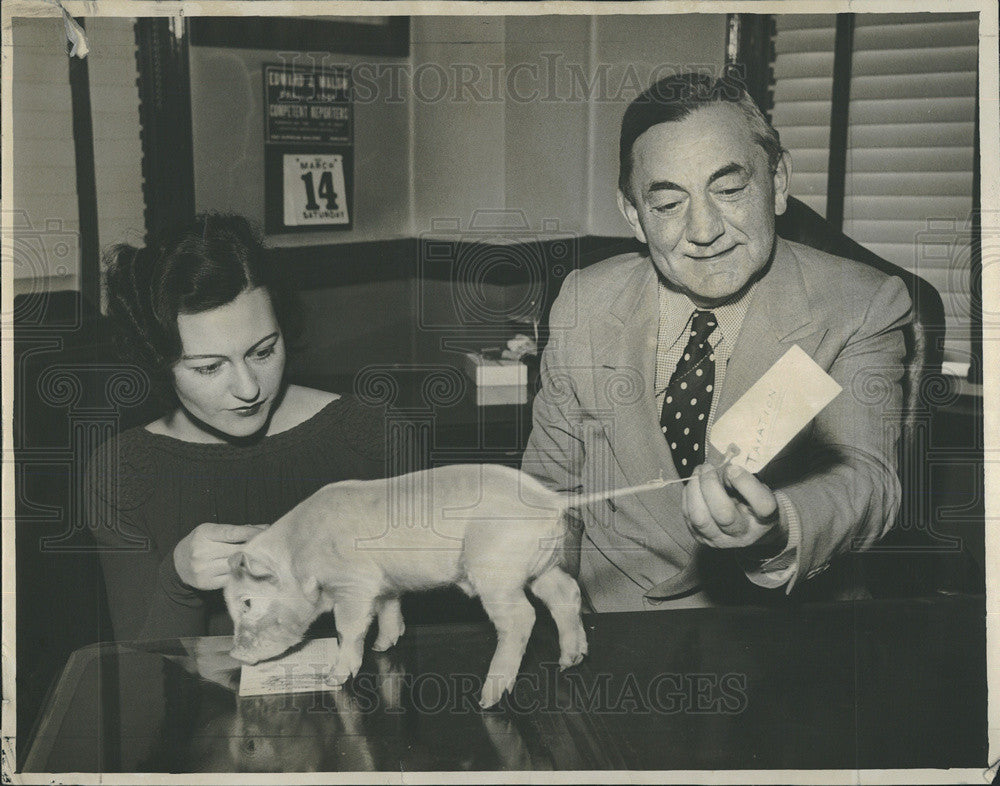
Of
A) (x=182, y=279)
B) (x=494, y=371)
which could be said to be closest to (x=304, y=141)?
(x=182, y=279)

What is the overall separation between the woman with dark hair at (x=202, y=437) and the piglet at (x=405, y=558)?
1.9 inches

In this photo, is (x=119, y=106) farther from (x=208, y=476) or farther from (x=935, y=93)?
(x=935, y=93)

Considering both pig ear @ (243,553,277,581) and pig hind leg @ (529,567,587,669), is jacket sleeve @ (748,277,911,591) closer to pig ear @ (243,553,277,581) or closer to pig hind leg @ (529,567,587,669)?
pig hind leg @ (529,567,587,669)

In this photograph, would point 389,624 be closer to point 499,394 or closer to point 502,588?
point 502,588

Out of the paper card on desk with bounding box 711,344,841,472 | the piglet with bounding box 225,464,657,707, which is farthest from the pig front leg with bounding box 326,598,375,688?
the paper card on desk with bounding box 711,344,841,472

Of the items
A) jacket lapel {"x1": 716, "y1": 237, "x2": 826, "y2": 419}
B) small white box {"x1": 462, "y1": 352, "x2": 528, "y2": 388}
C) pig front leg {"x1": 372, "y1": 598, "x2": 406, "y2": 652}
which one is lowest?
pig front leg {"x1": 372, "y1": 598, "x2": 406, "y2": 652}

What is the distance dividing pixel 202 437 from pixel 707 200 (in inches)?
42.4

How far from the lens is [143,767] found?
221 centimetres

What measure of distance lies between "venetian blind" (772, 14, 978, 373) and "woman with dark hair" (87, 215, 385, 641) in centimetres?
103

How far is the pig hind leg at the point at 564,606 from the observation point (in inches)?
87.1

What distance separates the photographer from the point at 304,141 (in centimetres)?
220

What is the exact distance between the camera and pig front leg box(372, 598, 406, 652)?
2.22 metres

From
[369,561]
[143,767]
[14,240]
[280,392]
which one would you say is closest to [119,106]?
[14,240]

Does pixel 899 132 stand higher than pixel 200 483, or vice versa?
pixel 899 132
